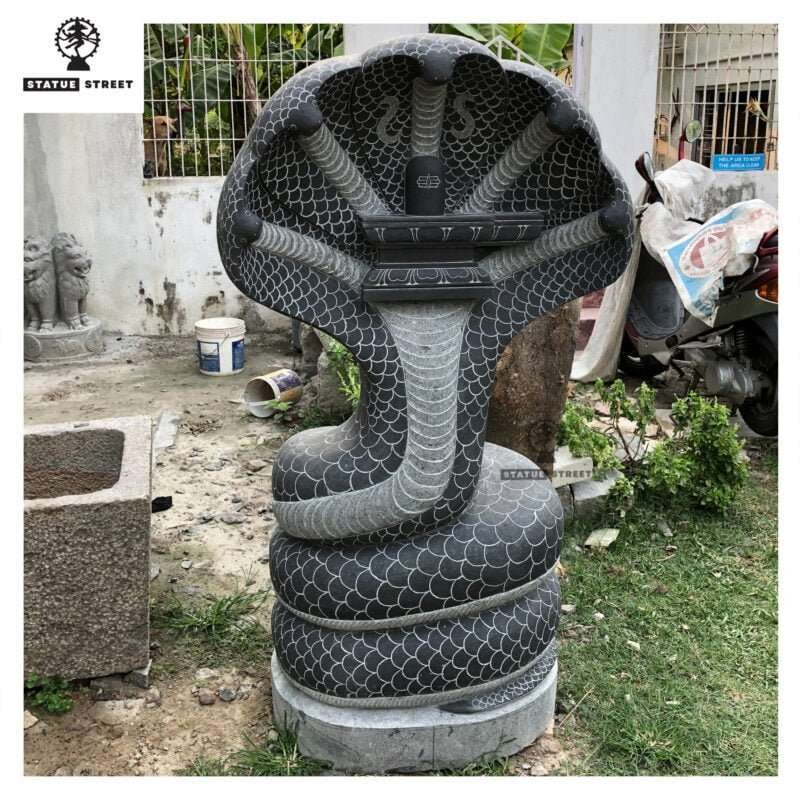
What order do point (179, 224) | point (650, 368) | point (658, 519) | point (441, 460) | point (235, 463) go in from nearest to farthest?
point (441, 460) → point (658, 519) → point (235, 463) → point (650, 368) → point (179, 224)

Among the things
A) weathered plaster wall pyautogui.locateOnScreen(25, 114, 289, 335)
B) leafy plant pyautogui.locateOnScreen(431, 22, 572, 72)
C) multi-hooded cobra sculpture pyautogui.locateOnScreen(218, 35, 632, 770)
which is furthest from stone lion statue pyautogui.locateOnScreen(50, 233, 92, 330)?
multi-hooded cobra sculpture pyautogui.locateOnScreen(218, 35, 632, 770)

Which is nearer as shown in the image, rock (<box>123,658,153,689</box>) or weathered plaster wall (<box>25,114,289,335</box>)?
rock (<box>123,658,153,689</box>)

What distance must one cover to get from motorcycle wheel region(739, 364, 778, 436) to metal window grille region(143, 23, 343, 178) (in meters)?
4.47

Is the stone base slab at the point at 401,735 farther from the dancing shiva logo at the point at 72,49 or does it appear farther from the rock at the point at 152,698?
the dancing shiva logo at the point at 72,49

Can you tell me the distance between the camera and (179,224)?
319 inches

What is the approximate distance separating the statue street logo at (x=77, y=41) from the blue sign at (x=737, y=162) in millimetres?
6005

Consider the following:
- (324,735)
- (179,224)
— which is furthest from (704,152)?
(324,735)

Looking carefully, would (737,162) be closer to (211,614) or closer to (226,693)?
(211,614)

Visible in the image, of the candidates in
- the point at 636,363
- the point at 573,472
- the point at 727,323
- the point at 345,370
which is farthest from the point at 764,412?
the point at 345,370

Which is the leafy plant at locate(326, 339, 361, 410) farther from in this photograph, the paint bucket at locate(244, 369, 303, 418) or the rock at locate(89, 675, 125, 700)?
the rock at locate(89, 675, 125, 700)

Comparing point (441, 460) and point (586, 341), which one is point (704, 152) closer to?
point (586, 341)

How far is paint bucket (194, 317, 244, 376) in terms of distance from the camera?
23.6 feet

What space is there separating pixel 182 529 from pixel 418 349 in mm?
2189

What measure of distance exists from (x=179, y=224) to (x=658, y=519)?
5126 millimetres
